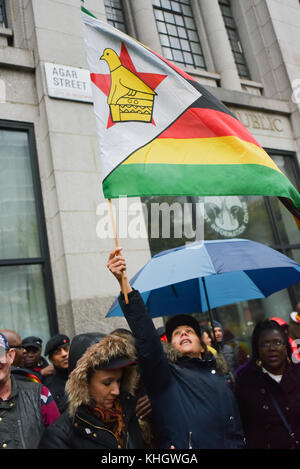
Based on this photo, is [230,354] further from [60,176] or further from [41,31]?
[41,31]

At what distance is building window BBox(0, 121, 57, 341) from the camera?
255 inches

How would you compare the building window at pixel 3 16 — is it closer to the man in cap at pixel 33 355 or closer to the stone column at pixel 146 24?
the stone column at pixel 146 24

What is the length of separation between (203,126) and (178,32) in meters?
8.25

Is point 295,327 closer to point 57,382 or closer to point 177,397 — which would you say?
point 57,382

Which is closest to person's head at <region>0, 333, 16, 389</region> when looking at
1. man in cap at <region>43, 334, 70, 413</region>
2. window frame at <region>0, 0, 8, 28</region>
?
man in cap at <region>43, 334, 70, 413</region>

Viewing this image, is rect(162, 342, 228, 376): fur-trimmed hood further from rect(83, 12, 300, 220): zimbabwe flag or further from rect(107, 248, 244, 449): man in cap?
rect(83, 12, 300, 220): zimbabwe flag

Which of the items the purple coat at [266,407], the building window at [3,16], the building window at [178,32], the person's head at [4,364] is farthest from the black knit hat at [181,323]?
the building window at [178,32]

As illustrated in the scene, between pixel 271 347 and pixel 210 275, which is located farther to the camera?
pixel 210 275

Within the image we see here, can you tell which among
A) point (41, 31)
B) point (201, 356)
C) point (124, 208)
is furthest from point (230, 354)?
point (41, 31)

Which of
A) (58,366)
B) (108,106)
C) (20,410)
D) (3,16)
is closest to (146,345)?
(20,410)

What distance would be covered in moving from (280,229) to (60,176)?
557cm

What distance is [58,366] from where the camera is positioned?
4.83 m

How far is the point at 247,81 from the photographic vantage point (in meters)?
11.0

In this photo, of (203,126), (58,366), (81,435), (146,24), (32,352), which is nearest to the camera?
(81,435)
